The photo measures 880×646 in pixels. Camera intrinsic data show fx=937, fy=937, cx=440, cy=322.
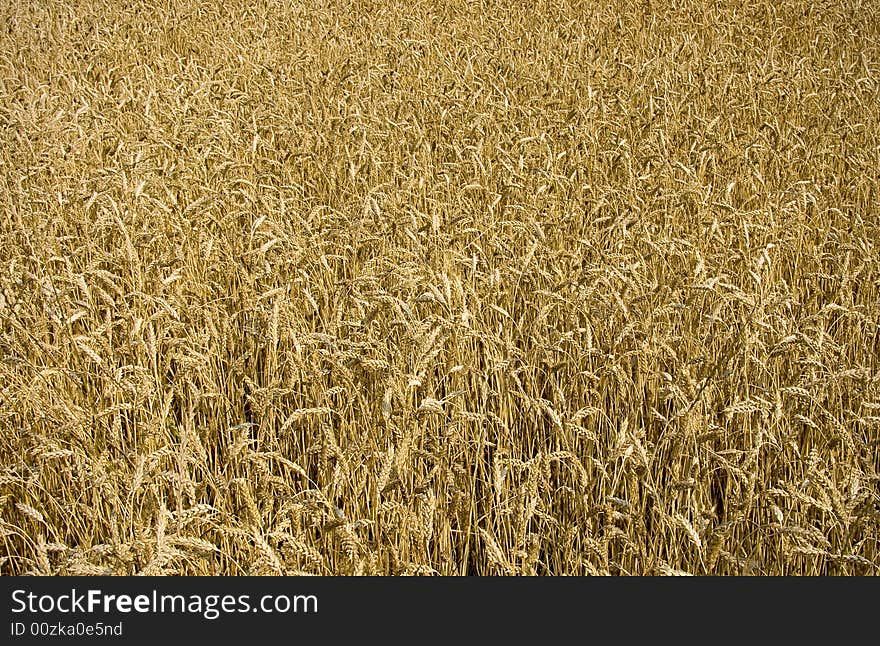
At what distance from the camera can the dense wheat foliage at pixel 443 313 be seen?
2.02 meters

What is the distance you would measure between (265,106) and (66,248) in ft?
7.15

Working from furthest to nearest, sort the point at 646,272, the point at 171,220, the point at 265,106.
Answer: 1. the point at 265,106
2. the point at 171,220
3. the point at 646,272

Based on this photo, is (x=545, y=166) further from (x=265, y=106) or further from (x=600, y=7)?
(x=600, y=7)

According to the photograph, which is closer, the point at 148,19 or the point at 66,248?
the point at 66,248

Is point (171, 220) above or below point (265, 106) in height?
below

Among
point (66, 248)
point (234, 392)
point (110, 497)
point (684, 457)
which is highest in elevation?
point (66, 248)

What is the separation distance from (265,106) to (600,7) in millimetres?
3783

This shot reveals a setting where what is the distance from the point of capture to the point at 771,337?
2662 millimetres

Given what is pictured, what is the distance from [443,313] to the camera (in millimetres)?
2781

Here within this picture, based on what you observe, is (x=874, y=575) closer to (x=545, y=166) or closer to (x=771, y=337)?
(x=771, y=337)

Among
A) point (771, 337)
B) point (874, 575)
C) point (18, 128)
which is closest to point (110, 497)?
point (874, 575)

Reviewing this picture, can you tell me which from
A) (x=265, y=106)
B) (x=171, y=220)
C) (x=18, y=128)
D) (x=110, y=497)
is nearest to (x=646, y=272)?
(x=171, y=220)

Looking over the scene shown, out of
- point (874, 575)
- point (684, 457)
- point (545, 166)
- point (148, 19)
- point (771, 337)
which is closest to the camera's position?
point (874, 575)

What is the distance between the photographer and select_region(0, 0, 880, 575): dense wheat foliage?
2.02m
